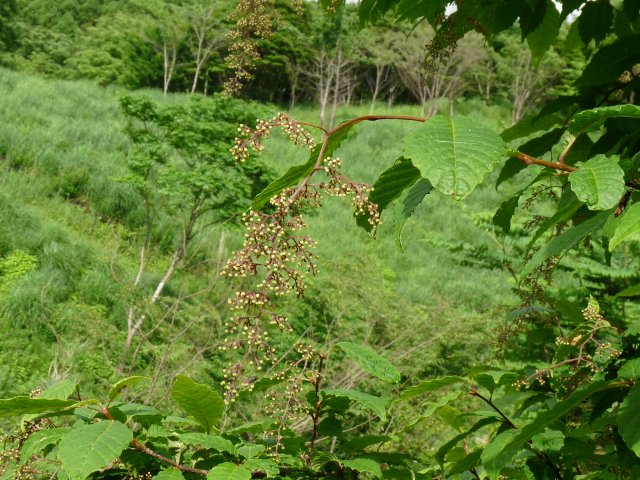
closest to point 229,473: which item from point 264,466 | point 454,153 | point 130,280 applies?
point 264,466

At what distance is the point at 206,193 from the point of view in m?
7.84

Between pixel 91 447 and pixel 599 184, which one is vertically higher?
pixel 599 184

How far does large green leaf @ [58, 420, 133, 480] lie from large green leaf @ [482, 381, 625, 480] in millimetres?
586

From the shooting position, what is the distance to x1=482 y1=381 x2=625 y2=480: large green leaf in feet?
3.15

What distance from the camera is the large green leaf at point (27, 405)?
87 centimetres

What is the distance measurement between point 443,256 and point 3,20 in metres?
17.3

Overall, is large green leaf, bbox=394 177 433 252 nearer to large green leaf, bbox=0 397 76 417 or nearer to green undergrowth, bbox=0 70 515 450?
large green leaf, bbox=0 397 76 417

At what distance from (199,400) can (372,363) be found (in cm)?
29

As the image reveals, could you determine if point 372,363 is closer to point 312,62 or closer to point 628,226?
point 628,226

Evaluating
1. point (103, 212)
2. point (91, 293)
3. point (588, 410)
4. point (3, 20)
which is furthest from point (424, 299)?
point (3, 20)

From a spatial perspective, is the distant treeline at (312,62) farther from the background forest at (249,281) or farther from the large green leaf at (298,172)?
the large green leaf at (298,172)

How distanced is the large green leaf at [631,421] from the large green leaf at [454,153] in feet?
1.77

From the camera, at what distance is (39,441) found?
3.12 ft

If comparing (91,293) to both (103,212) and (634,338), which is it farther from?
(634,338)
